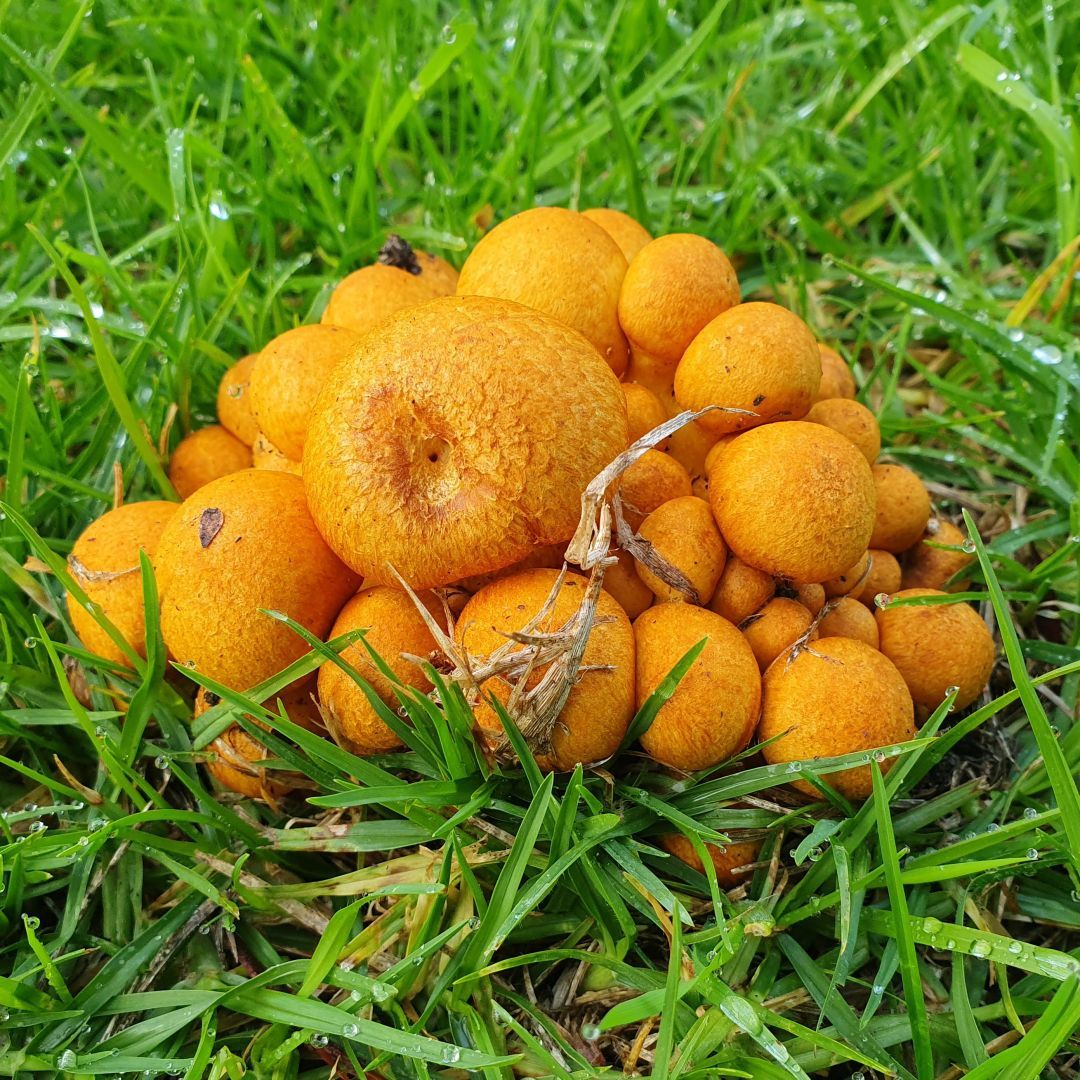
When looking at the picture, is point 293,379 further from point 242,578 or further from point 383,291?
point 242,578

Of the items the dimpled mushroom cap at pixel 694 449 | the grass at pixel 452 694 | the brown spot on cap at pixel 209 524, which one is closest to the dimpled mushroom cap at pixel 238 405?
the grass at pixel 452 694

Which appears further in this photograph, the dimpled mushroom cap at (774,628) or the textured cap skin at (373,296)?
the textured cap skin at (373,296)

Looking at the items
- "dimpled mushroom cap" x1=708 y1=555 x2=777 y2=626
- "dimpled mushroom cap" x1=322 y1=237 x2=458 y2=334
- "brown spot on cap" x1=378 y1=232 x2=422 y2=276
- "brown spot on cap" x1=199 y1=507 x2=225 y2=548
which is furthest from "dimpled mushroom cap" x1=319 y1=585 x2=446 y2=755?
"brown spot on cap" x1=378 y1=232 x2=422 y2=276

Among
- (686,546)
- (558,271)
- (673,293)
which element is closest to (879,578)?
(686,546)

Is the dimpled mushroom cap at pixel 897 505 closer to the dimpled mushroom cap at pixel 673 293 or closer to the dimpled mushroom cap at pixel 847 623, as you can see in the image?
the dimpled mushroom cap at pixel 847 623

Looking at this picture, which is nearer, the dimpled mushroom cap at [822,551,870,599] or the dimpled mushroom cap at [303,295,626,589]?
the dimpled mushroom cap at [303,295,626,589]

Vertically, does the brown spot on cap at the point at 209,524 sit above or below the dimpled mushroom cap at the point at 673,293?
below

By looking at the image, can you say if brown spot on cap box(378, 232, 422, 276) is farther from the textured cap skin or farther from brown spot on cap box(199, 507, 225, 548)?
brown spot on cap box(199, 507, 225, 548)
